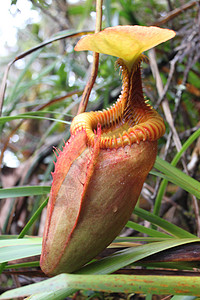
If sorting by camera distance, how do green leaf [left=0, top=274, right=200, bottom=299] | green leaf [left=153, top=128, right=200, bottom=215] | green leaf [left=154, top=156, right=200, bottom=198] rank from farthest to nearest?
green leaf [left=153, top=128, right=200, bottom=215] → green leaf [left=154, top=156, right=200, bottom=198] → green leaf [left=0, top=274, right=200, bottom=299]

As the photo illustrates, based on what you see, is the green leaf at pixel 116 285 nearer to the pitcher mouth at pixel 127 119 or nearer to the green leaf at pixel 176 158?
the pitcher mouth at pixel 127 119

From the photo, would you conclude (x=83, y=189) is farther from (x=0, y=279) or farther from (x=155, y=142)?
(x=0, y=279)

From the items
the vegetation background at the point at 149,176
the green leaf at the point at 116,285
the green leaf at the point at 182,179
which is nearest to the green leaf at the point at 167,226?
the vegetation background at the point at 149,176

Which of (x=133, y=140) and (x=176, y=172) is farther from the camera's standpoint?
(x=176, y=172)

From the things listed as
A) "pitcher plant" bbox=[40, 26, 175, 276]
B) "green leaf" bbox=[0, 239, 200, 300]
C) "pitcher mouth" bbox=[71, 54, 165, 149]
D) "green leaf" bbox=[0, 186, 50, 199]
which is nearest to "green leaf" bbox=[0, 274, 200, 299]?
"green leaf" bbox=[0, 239, 200, 300]

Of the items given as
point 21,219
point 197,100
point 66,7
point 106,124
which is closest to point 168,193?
point 197,100

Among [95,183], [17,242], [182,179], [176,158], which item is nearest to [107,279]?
[95,183]

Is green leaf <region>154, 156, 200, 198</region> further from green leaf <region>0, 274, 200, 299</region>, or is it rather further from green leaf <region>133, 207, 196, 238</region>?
green leaf <region>0, 274, 200, 299</region>

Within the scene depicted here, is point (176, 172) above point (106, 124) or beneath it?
beneath
